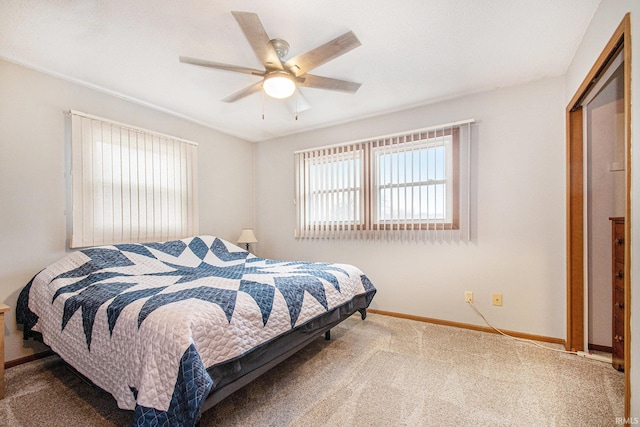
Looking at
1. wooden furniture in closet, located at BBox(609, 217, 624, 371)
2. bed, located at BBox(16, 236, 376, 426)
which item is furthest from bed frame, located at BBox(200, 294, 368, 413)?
wooden furniture in closet, located at BBox(609, 217, 624, 371)

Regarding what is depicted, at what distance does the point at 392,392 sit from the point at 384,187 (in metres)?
2.09

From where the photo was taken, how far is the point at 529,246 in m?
2.60

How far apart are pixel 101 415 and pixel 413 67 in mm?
3183

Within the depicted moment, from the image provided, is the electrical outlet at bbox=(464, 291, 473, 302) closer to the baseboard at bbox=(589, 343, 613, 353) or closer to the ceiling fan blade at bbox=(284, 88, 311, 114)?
the baseboard at bbox=(589, 343, 613, 353)

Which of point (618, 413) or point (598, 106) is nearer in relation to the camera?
point (618, 413)

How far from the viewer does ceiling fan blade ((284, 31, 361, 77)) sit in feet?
5.25

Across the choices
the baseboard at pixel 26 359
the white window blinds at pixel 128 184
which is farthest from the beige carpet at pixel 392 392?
the white window blinds at pixel 128 184

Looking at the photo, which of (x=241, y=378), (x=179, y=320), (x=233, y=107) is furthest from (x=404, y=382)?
(x=233, y=107)

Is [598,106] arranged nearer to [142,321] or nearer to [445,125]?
[445,125]

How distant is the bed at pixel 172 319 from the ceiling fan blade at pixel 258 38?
1451mm

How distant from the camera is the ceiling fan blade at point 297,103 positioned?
9.55ft

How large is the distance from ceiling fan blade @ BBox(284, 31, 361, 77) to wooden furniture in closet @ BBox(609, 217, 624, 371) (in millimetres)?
2083

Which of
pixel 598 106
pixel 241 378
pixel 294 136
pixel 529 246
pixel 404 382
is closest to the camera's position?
pixel 241 378

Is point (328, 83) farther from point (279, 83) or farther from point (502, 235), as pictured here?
point (502, 235)
